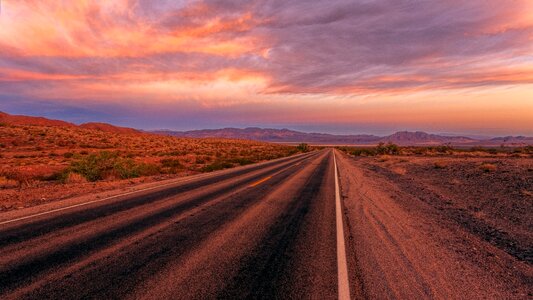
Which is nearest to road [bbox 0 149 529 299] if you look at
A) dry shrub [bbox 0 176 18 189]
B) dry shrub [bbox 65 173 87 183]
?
dry shrub [bbox 65 173 87 183]

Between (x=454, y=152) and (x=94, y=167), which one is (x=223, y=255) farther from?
(x=454, y=152)

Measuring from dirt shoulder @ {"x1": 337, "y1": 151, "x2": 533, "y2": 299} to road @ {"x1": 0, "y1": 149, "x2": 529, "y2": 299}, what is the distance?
30 millimetres

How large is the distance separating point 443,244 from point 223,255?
14.2 feet

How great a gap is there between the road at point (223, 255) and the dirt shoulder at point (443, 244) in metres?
0.03

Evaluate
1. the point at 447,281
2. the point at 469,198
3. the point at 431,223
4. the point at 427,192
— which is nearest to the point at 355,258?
the point at 447,281

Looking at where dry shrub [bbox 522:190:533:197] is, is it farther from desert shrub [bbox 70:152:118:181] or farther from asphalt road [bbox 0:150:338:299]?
desert shrub [bbox 70:152:118:181]

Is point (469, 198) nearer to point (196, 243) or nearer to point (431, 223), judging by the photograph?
point (431, 223)

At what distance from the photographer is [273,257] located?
4.41 metres

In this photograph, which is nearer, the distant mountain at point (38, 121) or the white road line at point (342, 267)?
the white road line at point (342, 267)

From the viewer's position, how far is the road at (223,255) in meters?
3.45

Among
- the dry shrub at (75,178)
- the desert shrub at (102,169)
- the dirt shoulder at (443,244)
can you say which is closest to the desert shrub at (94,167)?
the desert shrub at (102,169)

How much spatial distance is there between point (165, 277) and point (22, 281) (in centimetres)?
182

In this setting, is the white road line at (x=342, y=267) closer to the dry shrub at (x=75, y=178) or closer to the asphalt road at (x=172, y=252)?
the asphalt road at (x=172, y=252)

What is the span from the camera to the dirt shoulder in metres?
3.72
